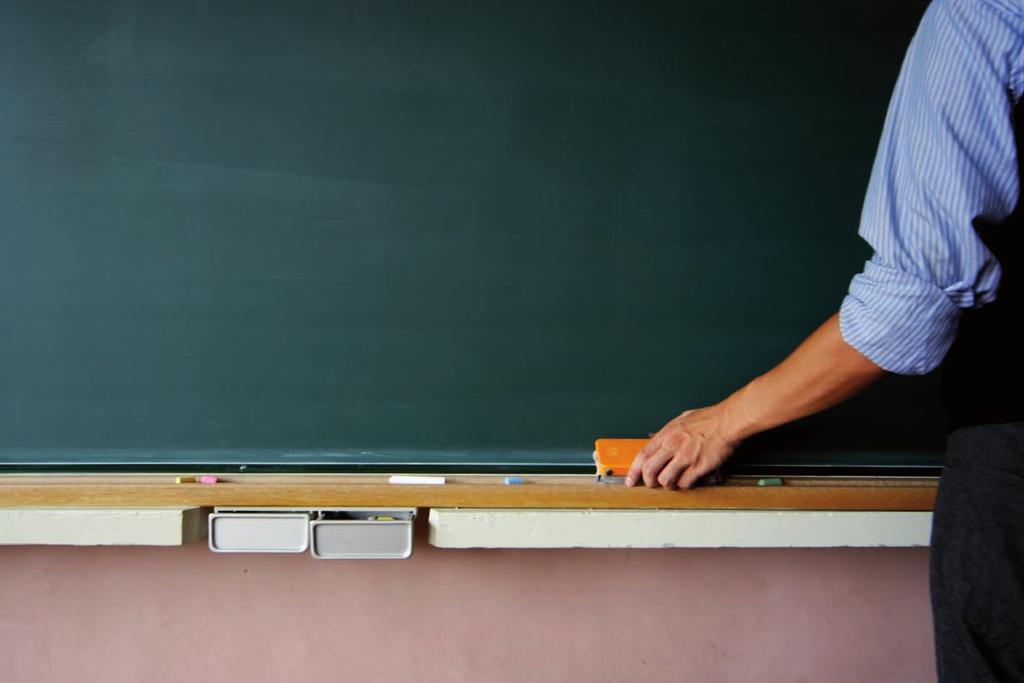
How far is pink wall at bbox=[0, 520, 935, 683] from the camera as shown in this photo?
1444mm

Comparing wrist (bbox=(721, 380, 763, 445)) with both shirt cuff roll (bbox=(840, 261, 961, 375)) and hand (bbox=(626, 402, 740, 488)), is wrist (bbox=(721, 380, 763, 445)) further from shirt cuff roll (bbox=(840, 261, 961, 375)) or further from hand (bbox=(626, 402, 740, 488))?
shirt cuff roll (bbox=(840, 261, 961, 375))

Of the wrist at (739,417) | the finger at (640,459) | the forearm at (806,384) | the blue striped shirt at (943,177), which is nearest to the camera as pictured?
the blue striped shirt at (943,177)

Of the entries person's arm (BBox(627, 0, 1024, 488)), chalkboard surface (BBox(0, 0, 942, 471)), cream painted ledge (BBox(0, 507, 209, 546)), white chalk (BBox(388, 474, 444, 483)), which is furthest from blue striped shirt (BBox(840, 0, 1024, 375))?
cream painted ledge (BBox(0, 507, 209, 546))

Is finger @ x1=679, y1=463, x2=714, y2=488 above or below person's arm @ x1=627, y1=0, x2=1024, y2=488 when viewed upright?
below

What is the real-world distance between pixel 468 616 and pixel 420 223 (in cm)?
82

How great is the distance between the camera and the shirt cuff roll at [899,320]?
0.85m

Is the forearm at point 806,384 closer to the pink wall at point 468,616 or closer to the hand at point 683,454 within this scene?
the hand at point 683,454

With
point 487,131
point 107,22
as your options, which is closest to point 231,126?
point 107,22

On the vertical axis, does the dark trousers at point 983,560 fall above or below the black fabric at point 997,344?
below

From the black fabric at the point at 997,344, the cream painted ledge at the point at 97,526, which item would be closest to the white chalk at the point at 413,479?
the cream painted ledge at the point at 97,526

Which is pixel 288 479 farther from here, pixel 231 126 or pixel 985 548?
pixel 985 548

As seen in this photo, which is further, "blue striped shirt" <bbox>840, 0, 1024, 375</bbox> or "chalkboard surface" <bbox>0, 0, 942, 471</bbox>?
"chalkboard surface" <bbox>0, 0, 942, 471</bbox>

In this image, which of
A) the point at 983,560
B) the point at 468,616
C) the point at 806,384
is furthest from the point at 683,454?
the point at 468,616

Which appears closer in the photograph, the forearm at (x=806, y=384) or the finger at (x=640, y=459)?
the forearm at (x=806, y=384)
